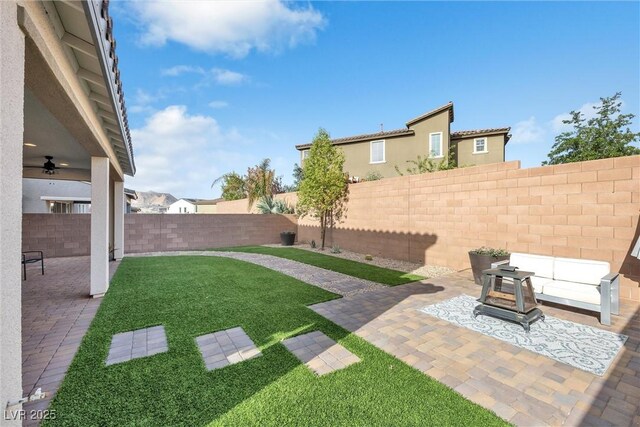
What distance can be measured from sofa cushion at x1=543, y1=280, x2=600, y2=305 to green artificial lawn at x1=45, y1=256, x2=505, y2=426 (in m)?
3.75

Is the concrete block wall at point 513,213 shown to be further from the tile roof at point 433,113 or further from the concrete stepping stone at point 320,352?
the tile roof at point 433,113

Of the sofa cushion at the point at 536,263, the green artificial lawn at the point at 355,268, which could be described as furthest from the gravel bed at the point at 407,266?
the sofa cushion at the point at 536,263

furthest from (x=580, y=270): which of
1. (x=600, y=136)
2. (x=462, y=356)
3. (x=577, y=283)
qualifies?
(x=600, y=136)

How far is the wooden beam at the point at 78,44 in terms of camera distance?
2.98 m

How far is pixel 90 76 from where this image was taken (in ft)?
12.6

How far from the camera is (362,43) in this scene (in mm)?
12008

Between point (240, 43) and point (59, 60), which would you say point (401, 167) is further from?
point (59, 60)

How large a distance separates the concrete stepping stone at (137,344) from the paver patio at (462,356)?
1.55ft

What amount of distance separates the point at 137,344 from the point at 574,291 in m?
7.31

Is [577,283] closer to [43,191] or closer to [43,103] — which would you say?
[43,103]

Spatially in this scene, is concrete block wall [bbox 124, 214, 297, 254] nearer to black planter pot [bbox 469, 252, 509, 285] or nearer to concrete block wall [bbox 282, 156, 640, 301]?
concrete block wall [bbox 282, 156, 640, 301]

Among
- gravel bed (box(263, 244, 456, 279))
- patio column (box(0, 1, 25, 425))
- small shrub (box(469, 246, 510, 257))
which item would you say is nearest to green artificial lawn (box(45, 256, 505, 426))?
patio column (box(0, 1, 25, 425))

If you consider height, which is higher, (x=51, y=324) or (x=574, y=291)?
(x=574, y=291)

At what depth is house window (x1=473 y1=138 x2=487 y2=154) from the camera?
19636 mm
